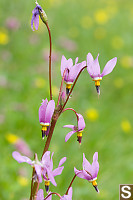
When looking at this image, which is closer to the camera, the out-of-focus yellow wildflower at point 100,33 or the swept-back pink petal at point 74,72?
the swept-back pink petal at point 74,72

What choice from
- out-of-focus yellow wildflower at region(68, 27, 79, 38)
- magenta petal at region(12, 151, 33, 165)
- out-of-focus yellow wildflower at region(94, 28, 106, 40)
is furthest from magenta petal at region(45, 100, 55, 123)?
out-of-focus yellow wildflower at region(94, 28, 106, 40)

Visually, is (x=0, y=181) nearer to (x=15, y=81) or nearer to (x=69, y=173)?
(x=69, y=173)

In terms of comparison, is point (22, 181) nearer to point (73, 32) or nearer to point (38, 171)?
point (38, 171)

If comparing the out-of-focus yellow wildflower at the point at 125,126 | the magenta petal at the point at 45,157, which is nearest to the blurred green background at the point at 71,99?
the out-of-focus yellow wildflower at the point at 125,126

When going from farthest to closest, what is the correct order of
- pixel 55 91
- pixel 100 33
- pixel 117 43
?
pixel 100 33
pixel 117 43
pixel 55 91

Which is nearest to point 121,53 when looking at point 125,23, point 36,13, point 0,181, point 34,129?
point 125,23

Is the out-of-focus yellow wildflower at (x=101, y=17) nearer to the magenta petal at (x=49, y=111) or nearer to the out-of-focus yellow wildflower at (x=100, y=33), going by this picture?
the out-of-focus yellow wildflower at (x=100, y=33)

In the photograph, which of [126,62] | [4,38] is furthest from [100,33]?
[4,38]
